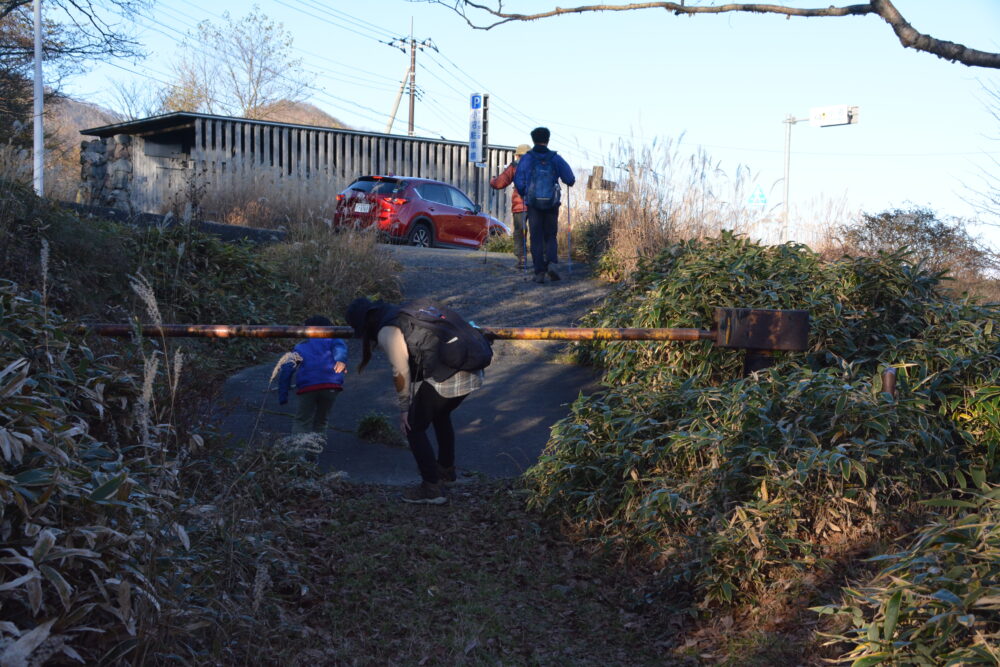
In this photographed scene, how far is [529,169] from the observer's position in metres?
11.6

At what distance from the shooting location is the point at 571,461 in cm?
548

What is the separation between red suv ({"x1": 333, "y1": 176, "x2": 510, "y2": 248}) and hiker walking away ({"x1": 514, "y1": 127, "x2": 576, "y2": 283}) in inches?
156

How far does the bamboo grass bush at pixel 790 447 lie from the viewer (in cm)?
429

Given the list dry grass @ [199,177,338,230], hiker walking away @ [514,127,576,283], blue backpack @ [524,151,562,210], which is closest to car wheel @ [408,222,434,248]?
→ dry grass @ [199,177,338,230]

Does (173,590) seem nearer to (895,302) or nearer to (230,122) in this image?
(895,302)

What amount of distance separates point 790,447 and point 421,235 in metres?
12.9

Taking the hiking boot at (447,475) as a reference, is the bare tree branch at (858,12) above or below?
above

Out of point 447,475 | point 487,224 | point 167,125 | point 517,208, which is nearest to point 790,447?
point 447,475

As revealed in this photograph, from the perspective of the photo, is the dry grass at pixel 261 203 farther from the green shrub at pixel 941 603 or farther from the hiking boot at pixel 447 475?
the green shrub at pixel 941 603

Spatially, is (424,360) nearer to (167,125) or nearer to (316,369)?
(316,369)

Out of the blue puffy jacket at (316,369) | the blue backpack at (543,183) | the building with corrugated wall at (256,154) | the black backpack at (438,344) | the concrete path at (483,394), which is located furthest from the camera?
the building with corrugated wall at (256,154)

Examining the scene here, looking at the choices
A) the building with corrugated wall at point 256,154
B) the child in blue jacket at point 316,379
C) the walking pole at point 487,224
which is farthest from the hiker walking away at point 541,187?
the building with corrugated wall at point 256,154

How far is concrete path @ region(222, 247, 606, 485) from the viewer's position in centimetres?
664

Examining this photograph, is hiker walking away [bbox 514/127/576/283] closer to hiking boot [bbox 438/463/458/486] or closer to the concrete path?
the concrete path
